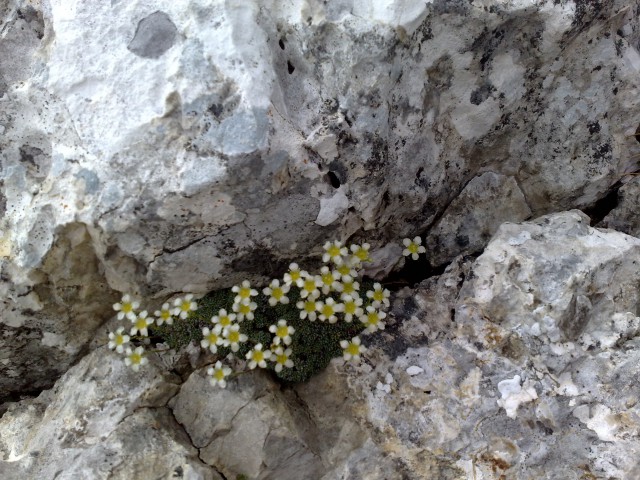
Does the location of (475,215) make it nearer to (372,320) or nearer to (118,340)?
(372,320)

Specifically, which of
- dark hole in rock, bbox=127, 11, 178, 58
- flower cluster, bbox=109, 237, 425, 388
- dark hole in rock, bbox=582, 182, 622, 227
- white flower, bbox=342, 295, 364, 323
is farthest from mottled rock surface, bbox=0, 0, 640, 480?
dark hole in rock, bbox=582, 182, 622, 227

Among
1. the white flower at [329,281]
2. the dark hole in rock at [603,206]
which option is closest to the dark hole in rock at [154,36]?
the white flower at [329,281]

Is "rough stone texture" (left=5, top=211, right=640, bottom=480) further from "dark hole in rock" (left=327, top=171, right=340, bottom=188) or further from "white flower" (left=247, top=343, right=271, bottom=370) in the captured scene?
"dark hole in rock" (left=327, top=171, right=340, bottom=188)

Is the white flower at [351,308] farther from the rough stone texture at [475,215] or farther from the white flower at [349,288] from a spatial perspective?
the rough stone texture at [475,215]

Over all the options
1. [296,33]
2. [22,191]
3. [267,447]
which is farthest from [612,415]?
[22,191]

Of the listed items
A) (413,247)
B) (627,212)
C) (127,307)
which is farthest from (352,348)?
(627,212)
